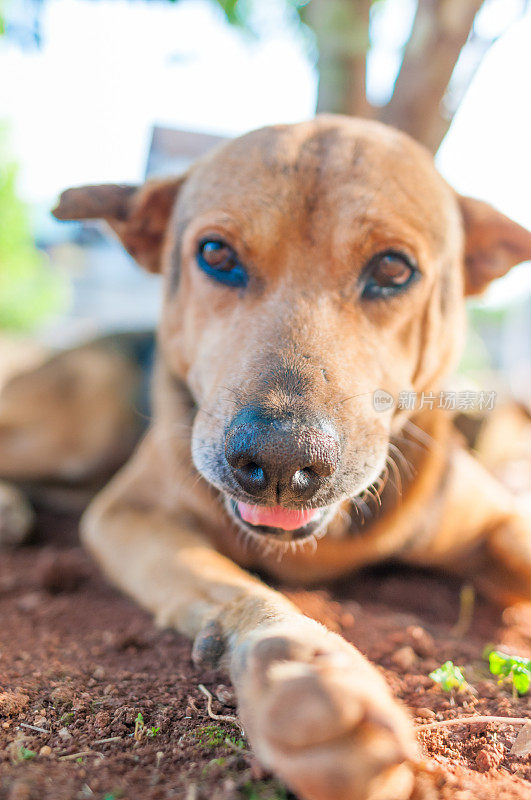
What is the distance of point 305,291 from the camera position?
2.06 metres

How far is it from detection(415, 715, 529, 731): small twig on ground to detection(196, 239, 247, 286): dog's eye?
5.01ft

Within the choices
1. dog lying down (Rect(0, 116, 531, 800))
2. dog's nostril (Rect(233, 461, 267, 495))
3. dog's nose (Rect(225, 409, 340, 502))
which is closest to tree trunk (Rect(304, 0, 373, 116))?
dog lying down (Rect(0, 116, 531, 800))

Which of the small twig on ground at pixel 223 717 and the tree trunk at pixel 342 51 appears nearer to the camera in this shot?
the small twig on ground at pixel 223 717

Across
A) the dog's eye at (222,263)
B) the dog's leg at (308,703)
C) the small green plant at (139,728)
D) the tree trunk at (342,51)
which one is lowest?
the small green plant at (139,728)

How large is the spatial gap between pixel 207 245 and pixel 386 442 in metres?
1.03

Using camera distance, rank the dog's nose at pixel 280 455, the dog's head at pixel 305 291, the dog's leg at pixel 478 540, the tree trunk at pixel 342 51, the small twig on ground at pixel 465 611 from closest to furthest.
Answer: the dog's nose at pixel 280 455 < the dog's head at pixel 305 291 < the small twig on ground at pixel 465 611 < the dog's leg at pixel 478 540 < the tree trunk at pixel 342 51

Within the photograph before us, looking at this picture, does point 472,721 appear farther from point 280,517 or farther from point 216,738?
point 280,517

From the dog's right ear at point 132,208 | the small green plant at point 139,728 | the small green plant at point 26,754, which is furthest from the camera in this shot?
the dog's right ear at point 132,208

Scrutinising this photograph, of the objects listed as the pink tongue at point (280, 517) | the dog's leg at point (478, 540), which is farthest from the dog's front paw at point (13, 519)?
the dog's leg at point (478, 540)

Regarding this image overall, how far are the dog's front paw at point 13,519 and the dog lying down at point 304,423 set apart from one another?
2.01ft

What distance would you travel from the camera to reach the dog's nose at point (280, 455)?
60.6 inches

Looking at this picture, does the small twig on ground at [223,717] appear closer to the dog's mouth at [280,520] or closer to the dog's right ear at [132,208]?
the dog's mouth at [280,520]

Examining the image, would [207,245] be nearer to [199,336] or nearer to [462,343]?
[199,336]

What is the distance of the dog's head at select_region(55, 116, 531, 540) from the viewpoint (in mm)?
1677
